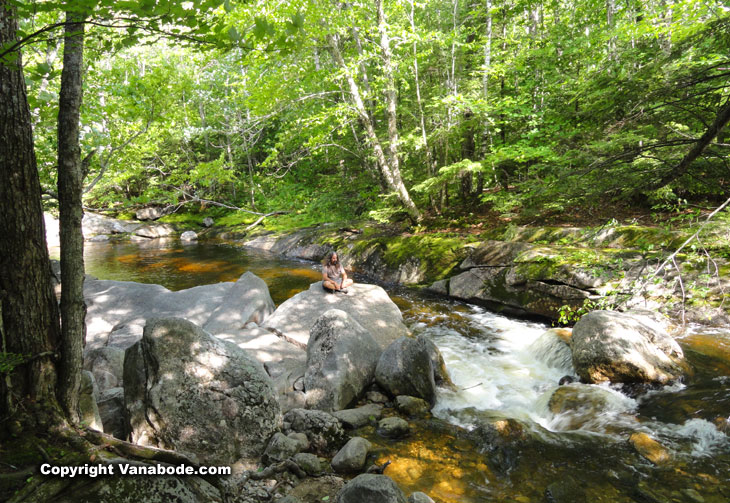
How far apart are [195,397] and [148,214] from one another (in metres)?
29.6

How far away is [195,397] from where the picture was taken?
3.85 meters

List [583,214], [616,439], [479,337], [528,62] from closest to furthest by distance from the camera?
[616,439], [479,337], [583,214], [528,62]

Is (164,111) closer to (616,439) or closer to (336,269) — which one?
(336,269)

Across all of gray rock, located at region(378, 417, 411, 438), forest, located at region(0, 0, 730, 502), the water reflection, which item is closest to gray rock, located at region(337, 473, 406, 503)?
forest, located at region(0, 0, 730, 502)

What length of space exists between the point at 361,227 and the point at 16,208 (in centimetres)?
1462

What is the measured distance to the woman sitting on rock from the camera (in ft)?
28.4

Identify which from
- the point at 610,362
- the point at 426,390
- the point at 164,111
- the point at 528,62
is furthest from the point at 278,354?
the point at 528,62

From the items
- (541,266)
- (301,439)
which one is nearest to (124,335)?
(301,439)

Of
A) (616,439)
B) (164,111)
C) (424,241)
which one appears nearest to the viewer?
(616,439)

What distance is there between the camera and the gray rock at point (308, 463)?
3684mm

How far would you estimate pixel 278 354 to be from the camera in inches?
255

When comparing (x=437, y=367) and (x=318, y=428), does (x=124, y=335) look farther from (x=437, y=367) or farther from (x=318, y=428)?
(x=437, y=367)

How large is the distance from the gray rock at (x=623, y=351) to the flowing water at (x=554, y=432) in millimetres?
229

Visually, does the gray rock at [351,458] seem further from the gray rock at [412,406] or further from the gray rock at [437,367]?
the gray rock at [437,367]
